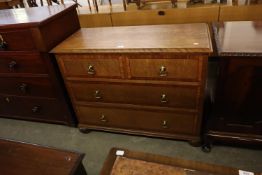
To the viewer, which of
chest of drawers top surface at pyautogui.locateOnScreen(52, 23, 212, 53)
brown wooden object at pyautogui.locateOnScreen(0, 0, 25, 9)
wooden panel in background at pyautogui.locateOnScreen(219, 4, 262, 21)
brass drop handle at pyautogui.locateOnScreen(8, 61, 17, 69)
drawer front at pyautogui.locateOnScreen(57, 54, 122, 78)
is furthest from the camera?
brown wooden object at pyautogui.locateOnScreen(0, 0, 25, 9)

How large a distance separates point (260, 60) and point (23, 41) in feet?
4.52

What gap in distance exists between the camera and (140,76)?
4.30 ft

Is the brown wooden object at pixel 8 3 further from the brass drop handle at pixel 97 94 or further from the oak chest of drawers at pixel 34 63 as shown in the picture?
the brass drop handle at pixel 97 94

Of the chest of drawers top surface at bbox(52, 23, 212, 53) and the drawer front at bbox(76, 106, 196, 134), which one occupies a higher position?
the chest of drawers top surface at bbox(52, 23, 212, 53)

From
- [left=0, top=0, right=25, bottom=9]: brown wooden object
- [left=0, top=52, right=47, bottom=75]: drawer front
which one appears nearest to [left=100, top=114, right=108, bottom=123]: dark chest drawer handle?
[left=0, top=52, right=47, bottom=75]: drawer front

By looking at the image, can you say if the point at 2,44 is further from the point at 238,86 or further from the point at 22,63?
the point at 238,86

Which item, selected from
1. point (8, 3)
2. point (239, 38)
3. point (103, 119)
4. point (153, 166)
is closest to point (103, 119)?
point (103, 119)

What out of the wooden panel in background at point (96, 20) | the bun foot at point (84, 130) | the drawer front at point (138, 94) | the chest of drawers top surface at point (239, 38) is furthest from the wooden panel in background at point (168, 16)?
the bun foot at point (84, 130)

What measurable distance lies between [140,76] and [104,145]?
0.65m

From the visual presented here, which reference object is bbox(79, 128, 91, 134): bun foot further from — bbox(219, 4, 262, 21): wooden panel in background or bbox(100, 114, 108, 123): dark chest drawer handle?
bbox(219, 4, 262, 21): wooden panel in background

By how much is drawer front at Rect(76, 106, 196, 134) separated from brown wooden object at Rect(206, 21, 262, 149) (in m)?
0.16

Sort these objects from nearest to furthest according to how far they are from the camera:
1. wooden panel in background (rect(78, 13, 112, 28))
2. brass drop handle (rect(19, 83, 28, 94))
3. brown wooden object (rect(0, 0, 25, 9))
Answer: brass drop handle (rect(19, 83, 28, 94)), wooden panel in background (rect(78, 13, 112, 28)), brown wooden object (rect(0, 0, 25, 9))

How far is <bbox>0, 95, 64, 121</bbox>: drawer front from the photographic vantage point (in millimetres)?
1728

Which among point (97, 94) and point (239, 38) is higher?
point (239, 38)
